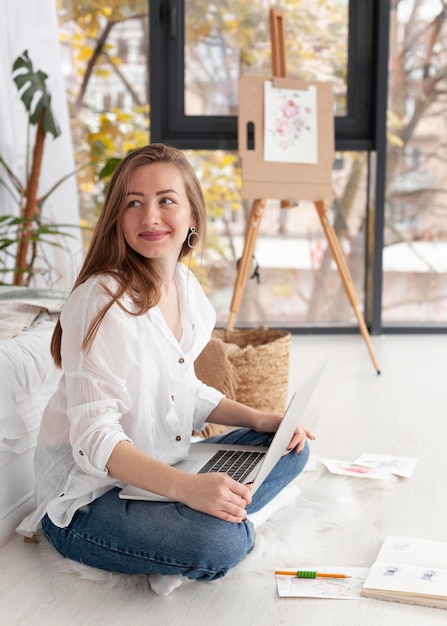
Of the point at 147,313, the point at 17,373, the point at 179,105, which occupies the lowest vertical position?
the point at 17,373

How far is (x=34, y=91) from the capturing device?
12.4ft

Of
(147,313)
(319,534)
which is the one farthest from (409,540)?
(147,313)

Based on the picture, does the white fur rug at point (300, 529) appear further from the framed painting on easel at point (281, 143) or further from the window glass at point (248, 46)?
the window glass at point (248, 46)

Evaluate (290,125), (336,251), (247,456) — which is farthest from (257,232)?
(247,456)

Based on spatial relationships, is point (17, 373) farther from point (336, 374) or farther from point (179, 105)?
point (179, 105)

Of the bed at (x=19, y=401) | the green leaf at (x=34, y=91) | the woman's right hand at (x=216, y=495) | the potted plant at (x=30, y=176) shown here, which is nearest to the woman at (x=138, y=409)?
the woman's right hand at (x=216, y=495)

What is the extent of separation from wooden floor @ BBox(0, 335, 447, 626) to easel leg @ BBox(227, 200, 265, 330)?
37 cm

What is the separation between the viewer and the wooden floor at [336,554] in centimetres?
167

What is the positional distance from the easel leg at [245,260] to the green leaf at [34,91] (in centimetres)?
95

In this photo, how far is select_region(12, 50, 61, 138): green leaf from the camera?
3766mm

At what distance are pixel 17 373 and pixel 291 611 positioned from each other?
2.75ft

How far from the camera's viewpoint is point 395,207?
181 inches

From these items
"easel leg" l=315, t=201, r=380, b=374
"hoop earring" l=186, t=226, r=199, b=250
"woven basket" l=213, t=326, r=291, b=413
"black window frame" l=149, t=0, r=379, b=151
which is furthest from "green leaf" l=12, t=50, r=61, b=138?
"hoop earring" l=186, t=226, r=199, b=250

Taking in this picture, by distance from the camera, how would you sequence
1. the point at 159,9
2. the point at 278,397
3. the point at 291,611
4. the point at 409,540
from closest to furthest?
the point at 291,611, the point at 409,540, the point at 278,397, the point at 159,9
